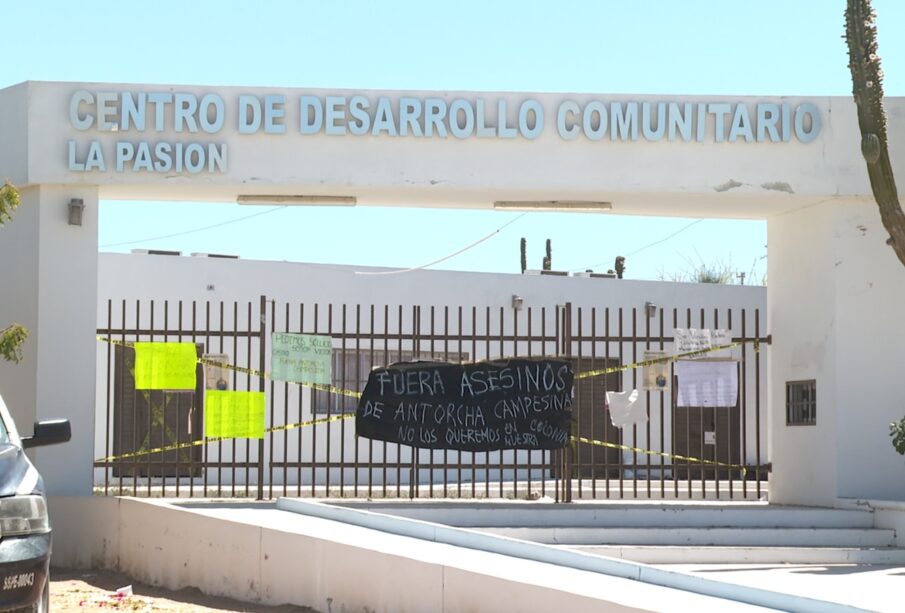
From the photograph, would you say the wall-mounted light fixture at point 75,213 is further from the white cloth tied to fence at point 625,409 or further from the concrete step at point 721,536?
the white cloth tied to fence at point 625,409

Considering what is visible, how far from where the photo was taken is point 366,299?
22359mm

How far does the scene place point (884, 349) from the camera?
13.8 meters

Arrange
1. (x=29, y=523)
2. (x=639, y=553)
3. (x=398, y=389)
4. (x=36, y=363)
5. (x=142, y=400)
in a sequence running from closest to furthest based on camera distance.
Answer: (x=29, y=523) < (x=639, y=553) < (x=36, y=363) < (x=398, y=389) < (x=142, y=400)

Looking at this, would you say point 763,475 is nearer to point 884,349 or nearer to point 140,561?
point 884,349

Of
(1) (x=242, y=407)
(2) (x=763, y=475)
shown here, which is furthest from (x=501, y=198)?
(2) (x=763, y=475)

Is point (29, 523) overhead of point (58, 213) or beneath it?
beneath

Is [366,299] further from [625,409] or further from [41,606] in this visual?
[41,606]

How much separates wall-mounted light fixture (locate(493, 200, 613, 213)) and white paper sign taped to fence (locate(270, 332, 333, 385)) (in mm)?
2435

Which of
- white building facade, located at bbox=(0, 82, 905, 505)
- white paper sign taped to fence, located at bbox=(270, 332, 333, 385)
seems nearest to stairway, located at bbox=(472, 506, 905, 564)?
white building facade, located at bbox=(0, 82, 905, 505)

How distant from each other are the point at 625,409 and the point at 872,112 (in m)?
4.21

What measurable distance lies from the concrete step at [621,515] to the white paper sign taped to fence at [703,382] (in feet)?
5.42

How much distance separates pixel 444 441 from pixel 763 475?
1140 centimetres

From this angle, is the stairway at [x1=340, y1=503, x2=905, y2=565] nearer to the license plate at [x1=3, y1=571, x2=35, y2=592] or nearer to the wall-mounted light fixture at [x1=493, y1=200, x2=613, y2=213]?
the wall-mounted light fixture at [x1=493, y1=200, x2=613, y2=213]

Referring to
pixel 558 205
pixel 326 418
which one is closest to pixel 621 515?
pixel 326 418
